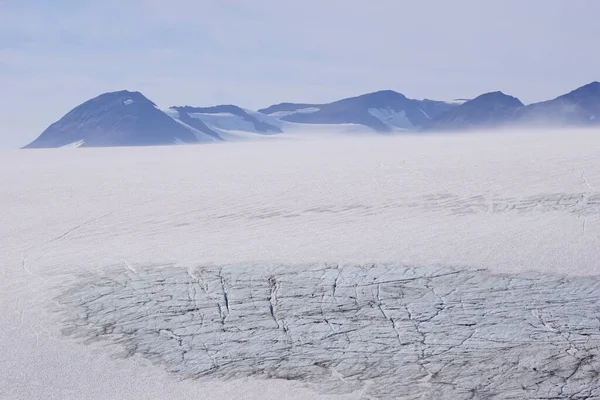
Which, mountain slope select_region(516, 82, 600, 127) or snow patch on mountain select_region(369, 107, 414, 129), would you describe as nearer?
mountain slope select_region(516, 82, 600, 127)

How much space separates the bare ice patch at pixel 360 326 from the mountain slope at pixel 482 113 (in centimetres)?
9492

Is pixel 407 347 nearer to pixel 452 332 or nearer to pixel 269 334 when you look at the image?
pixel 452 332

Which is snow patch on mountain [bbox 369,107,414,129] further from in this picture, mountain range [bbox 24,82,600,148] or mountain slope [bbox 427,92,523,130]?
mountain slope [bbox 427,92,523,130]

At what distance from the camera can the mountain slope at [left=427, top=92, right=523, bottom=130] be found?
100250mm

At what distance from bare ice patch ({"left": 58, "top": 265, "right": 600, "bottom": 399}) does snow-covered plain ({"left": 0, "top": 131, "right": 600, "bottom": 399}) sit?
1cm

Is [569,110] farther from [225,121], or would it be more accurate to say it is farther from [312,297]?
[312,297]

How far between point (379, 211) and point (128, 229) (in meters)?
2.51

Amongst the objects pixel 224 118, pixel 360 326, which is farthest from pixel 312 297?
pixel 224 118

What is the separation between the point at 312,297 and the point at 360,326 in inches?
21.8

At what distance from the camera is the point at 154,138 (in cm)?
9925

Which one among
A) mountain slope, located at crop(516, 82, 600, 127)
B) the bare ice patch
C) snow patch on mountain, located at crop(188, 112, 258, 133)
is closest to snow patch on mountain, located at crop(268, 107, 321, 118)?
snow patch on mountain, located at crop(188, 112, 258, 133)

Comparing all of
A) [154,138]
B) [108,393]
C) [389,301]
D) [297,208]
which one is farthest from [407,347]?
[154,138]

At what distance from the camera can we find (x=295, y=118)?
115 m

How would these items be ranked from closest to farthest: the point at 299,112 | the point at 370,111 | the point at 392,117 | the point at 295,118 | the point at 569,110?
the point at 569,110, the point at 392,117, the point at 295,118, the point at 370,111, the point at 299,112
